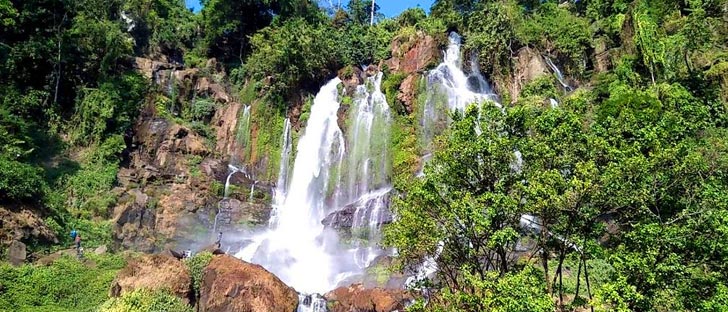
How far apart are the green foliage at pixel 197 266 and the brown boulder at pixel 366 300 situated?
4.34 metres

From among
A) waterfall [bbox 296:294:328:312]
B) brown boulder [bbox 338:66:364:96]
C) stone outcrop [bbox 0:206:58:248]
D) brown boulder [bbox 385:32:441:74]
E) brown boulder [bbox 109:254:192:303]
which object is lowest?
waterfall [bbox 296:294:328:312]

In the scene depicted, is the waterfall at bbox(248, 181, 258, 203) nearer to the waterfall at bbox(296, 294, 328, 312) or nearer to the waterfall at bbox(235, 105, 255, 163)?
the waterfall at bbox(235, 105, 255, 163)

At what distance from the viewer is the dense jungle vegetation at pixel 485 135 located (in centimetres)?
941

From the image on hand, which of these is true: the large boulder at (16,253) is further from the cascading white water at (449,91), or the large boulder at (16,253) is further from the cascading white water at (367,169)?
the cascading white water at (449,91)

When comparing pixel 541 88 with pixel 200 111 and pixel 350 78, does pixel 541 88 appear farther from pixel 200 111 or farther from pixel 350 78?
pixel 200 111

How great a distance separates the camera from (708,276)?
366 inches

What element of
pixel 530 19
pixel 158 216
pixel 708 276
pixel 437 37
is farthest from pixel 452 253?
pixel 530 19

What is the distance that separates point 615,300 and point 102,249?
63.6 ft

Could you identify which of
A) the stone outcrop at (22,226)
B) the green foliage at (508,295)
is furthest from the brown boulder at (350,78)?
the green foliage at (508,295)

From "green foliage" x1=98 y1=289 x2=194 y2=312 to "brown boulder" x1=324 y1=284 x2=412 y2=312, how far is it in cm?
499

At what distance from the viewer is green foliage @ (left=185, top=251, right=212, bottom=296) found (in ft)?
53.8

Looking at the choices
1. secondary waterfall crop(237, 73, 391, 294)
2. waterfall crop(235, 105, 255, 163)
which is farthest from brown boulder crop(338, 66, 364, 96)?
waterfall crop(235, 105, 255, 163)

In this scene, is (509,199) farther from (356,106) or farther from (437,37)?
(437,37)

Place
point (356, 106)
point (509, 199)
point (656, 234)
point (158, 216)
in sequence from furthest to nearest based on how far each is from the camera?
point (356, 106)
point (158, 216)
point (509, 199)
point (656, 234)
